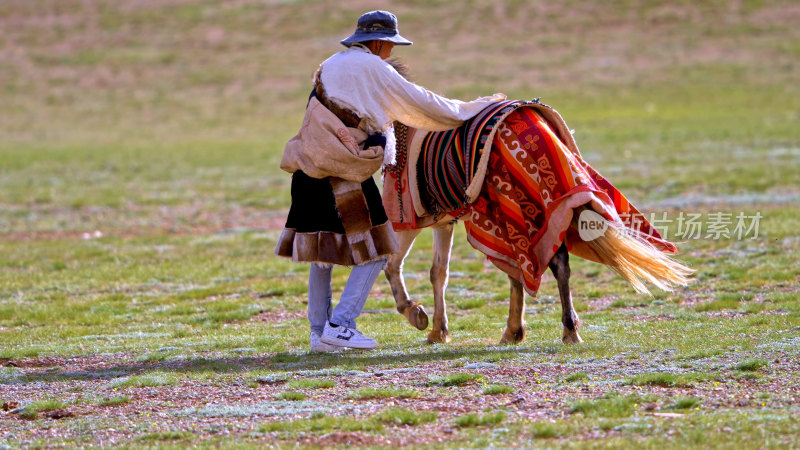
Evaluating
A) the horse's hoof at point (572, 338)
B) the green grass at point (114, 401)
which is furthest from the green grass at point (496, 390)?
the green grass at point (114, 401)

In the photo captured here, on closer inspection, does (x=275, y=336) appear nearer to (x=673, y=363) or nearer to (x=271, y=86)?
(x=673, y=363)

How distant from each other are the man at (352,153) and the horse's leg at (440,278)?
0.65 metres

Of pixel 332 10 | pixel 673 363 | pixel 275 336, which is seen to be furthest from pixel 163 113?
pixel 673 363

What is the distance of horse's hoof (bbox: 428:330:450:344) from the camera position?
757 cm

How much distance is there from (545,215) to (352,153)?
53.3 inches

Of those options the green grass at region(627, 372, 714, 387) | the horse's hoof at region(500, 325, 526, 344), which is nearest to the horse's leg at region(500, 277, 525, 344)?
the horse's hoof at region(500, 325, 526, 344)

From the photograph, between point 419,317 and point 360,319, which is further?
point 360,319

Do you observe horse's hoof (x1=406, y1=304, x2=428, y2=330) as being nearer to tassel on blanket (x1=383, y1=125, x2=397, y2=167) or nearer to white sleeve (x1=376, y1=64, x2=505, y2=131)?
tassel on blanket (x1=383, y1=125, x2=397, y2=167)

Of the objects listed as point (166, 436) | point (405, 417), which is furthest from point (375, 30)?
point (166, 436)

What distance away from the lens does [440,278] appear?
7.88 metres

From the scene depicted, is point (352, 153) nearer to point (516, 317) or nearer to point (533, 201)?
point (533, 201)

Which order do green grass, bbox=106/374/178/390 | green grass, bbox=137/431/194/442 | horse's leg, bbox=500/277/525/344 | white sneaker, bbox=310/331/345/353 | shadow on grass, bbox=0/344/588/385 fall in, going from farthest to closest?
horse's leg, bbox=500/277/525/344 → white sneaker, bbox=310/331/345/353 → shadow on grass, bbox=0/344/588/385 → green grass, bbox=106/374/178/390 → green grass, bbox=137/431/194/442

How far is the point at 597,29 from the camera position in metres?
51.2

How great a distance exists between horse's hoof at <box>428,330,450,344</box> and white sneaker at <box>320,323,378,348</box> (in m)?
0.62
